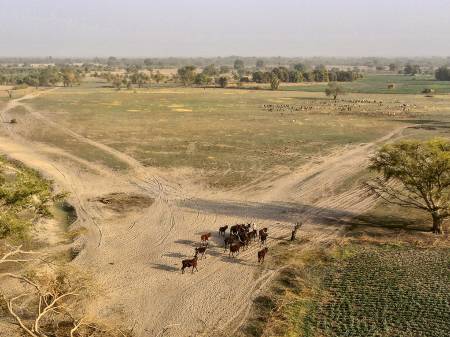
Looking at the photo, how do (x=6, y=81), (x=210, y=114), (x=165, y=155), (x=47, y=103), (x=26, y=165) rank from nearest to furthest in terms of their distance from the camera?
(x=26, y=165), (x=165, y=155), (x=210, y=114), (x=47, y=103), (x=6, y=81)

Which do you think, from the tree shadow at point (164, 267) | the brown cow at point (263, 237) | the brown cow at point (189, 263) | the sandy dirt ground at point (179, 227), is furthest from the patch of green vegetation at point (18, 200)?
the brown cow at point (263, 237)

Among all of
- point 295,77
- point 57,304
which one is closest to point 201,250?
point 57,304

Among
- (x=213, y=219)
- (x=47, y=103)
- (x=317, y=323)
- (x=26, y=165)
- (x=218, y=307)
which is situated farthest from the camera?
(x=47, y=103)

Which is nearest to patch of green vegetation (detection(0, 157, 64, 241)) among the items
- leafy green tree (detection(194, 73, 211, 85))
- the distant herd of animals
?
the distant herd of animals

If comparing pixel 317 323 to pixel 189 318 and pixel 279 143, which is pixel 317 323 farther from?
pixel 279 143

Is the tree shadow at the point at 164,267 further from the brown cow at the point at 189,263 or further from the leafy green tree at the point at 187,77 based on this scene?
the leafy green tree at the point at 187,77

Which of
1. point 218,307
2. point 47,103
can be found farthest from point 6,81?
point 218,307
